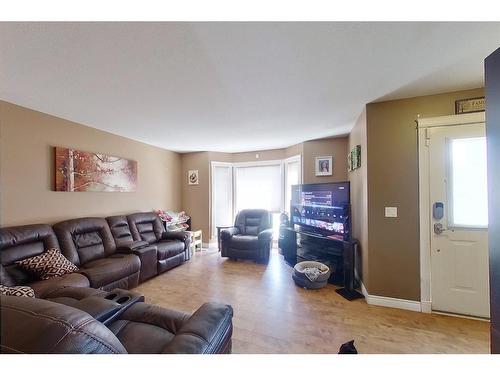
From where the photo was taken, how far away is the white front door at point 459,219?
200cm

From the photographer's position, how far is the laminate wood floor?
170cm

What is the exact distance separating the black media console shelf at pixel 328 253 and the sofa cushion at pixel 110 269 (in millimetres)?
2442

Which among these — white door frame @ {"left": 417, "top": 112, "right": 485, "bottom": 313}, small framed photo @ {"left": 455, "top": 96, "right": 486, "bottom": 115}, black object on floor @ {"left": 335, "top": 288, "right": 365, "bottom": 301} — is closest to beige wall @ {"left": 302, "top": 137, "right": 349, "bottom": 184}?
white door frame @ {"left": 417, "top": 112, "right": 485, "bottom": 313}

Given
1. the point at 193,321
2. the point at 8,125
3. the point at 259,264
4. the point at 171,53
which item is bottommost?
the point at 259,264

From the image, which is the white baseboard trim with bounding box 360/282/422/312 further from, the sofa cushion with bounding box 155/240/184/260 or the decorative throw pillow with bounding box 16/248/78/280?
the decorative throw pillow with bounding box 16/248/78/280

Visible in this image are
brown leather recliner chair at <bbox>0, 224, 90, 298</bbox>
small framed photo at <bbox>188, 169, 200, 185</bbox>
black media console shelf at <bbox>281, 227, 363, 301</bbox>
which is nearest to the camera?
brown leather recliner chair at <bbox>0, 224, 90, 298</bbox>

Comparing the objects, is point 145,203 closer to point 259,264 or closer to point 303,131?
point 259,264

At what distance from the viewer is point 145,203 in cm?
416

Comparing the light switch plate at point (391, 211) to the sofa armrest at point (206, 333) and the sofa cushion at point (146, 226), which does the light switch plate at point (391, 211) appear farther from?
the sofa cushion at point (146, 226)

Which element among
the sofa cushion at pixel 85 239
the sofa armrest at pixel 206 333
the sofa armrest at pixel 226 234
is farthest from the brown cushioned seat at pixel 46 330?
the sofa armrest at pixel 226 234

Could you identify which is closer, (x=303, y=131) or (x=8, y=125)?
(x=8, y=125)

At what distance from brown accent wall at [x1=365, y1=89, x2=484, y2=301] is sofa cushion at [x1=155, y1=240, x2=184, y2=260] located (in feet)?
9.53
